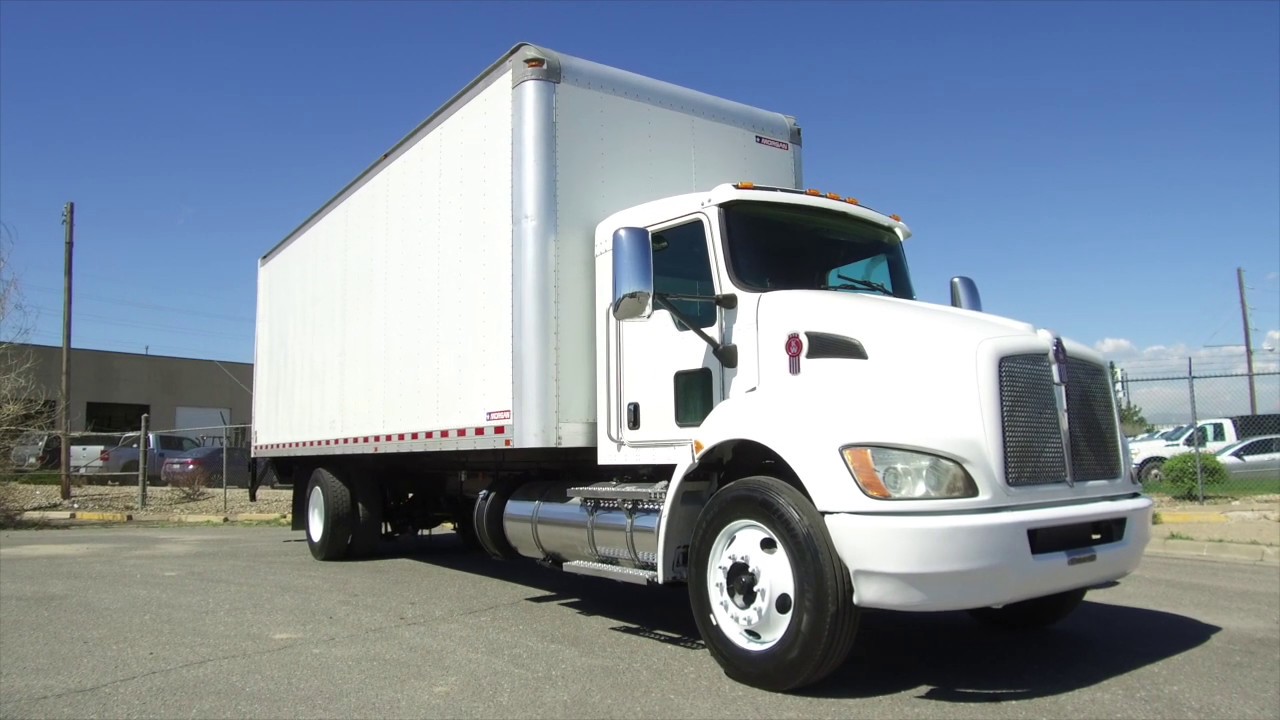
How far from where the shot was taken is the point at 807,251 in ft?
19.1

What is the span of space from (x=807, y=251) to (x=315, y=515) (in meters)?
6.93

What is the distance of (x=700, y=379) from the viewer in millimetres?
5633

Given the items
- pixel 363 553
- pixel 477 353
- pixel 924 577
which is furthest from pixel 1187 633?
pixel 363 553

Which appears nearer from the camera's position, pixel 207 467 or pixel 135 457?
pixel 207 467

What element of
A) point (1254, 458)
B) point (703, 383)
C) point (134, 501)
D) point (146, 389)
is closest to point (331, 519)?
point (703, 383)

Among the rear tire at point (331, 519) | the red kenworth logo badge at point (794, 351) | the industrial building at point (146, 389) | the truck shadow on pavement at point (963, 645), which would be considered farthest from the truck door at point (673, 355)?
the industrial building at point (146, 389)

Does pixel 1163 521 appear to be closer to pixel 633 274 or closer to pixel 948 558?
pixel 948 558

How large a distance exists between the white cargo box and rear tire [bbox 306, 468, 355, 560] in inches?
23.4

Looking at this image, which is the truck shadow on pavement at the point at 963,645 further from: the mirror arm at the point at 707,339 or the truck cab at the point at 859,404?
the mirror arm at the point at 707,339

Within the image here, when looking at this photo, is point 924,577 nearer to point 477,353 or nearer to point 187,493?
point 477,353

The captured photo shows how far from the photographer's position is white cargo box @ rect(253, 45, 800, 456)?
21.3 feet

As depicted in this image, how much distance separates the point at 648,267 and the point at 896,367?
1.50 m

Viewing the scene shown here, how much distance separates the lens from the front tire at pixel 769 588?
426 cm

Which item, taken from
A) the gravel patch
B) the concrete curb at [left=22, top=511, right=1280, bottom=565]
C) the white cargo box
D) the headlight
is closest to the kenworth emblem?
the headlight
